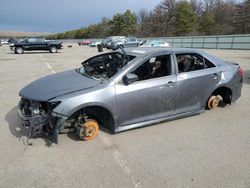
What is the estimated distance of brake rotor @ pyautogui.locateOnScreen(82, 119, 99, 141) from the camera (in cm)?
392

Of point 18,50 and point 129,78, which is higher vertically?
point 129,78

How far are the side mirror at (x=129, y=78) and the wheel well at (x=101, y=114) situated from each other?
0.59 meters

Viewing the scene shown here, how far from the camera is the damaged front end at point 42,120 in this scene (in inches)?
141

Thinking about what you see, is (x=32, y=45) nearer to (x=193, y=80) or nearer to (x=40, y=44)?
(x=40, y=44)

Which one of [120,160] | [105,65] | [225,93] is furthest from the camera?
[225,93]

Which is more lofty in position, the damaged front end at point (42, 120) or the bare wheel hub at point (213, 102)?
the damaged front end at point (42, 120)

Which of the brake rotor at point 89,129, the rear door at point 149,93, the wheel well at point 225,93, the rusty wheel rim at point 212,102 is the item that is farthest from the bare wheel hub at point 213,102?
the brake rotor at point 89,129

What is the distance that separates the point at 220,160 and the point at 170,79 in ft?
5.57

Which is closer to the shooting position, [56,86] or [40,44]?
[56,86]

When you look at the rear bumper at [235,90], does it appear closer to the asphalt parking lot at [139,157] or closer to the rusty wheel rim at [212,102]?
the rusty wheel rim at [212,102]

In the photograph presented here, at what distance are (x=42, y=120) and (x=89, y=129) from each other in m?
0.78

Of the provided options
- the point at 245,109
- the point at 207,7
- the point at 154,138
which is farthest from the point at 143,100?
the point at 207,7

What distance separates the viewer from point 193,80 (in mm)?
4672

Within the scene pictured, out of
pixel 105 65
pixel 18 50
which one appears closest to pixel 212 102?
pixel 105 65
